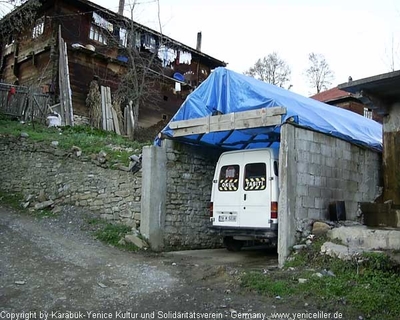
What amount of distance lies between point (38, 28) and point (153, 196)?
13.9 metres

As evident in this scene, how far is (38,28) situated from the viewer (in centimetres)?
1872

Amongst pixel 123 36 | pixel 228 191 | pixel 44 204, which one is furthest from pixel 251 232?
pixel 123 36

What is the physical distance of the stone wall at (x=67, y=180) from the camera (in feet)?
30.5

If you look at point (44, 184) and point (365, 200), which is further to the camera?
point (44, 184)

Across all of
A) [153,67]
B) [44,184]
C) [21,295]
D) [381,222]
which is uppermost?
[153,67]

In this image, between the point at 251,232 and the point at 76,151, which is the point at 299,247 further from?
the point at 76,151

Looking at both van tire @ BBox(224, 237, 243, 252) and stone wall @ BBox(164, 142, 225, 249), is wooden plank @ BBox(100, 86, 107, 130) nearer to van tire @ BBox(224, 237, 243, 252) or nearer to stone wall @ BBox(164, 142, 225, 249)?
stone wall @ BBox(164, 142, 225, 249)

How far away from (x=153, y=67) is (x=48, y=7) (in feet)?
18.5

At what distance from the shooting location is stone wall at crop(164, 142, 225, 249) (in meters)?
9.14

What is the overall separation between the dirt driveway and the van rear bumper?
1.76ft

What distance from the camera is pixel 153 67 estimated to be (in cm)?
2088

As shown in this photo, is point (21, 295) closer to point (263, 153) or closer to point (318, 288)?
point (318, 288)

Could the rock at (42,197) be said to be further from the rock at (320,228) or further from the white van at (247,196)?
the rock at (320,228)

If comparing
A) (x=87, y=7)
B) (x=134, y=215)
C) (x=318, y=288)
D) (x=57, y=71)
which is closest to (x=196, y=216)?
(x=134, y=215)
